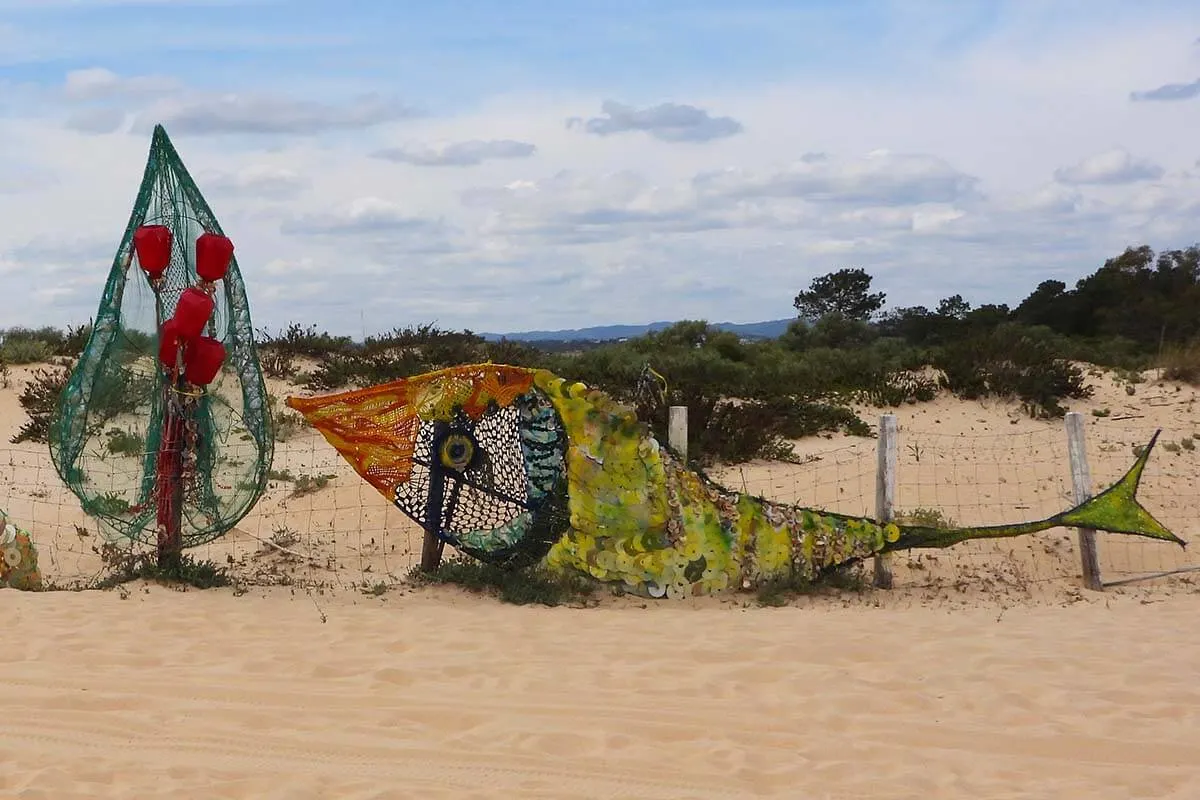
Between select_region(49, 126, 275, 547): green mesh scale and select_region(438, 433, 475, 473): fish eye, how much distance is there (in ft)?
4.08

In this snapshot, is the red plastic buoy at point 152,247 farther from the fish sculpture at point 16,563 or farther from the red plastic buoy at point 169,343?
the fish sculpture at point 16,563

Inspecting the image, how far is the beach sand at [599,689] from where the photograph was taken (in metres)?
4.91

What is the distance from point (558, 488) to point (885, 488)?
8.33ft

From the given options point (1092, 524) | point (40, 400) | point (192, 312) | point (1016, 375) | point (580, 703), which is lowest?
point (580, 703)

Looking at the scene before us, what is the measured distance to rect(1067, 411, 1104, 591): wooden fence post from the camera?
925cm

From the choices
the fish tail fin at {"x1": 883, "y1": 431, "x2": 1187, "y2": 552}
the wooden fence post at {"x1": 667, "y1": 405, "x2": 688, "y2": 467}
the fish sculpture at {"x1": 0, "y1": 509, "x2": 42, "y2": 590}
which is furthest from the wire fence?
the wooden fence post at {"x1": 667, "y1": 405, "x2": 688, "y2": 467}

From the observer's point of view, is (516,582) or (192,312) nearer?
(192,312)

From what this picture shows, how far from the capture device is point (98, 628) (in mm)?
7023

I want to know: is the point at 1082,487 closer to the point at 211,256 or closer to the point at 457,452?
the point at 457,452

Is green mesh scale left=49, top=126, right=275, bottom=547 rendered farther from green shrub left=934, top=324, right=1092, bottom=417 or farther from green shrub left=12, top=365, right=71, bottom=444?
green shrub left=934, top=324, right=1092, bottom=417

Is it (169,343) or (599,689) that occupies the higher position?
(169,343)

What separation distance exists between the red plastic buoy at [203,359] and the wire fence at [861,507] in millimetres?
1534

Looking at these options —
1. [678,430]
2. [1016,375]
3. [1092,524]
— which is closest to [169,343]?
[678,430]

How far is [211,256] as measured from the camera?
26.9 feet
